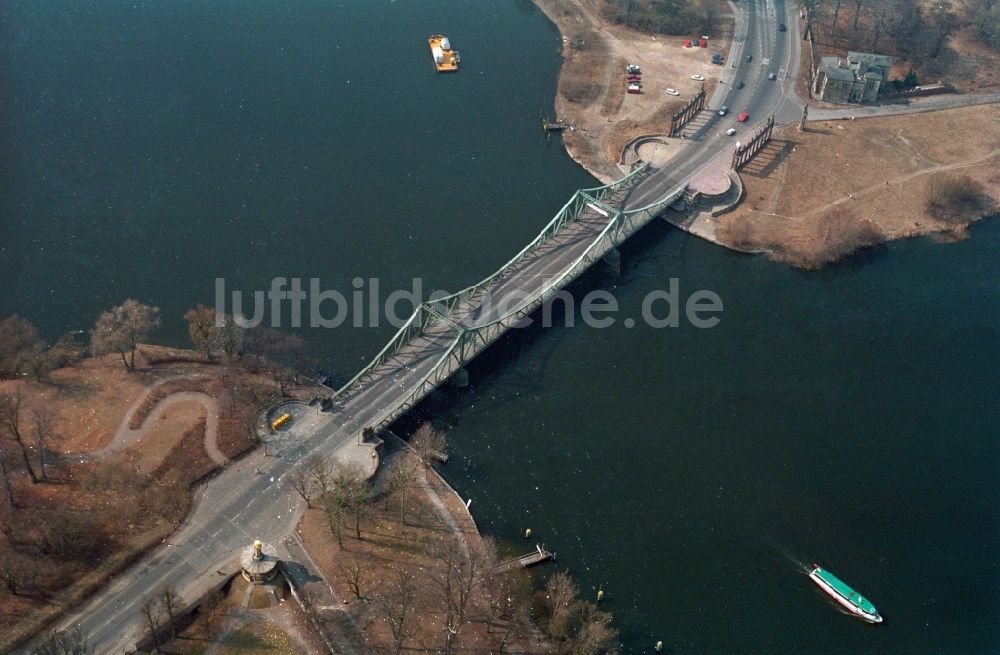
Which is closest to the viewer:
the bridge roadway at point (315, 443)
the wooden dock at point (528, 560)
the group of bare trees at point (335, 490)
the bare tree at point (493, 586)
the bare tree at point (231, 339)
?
the bridge roadway at point (315, 443)

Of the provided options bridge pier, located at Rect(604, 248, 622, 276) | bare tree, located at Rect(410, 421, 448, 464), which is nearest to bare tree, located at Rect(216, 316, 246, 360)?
bare tree, located at Rect(410, 421, 448, 464)

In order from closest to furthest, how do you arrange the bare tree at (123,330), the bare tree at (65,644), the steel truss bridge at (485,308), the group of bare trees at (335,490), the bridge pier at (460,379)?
the bare tree at (65,644) → the group of bare trees at (335,490) → the bare tree at (123,330) → the steel truss bridge at (485,308) → the bridge pier at (460,379)

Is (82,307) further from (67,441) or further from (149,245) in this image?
(67,441)

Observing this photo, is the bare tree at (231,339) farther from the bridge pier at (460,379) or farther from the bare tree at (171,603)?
the bare tree at (171,603)

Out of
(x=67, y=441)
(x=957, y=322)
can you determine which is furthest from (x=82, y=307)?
(x=957, y=322)

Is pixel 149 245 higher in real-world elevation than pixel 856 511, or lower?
higher

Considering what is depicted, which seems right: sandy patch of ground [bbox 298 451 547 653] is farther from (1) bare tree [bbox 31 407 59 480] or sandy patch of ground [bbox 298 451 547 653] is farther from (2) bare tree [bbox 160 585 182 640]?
(1) bare tree [bbox 31 407 59 480]

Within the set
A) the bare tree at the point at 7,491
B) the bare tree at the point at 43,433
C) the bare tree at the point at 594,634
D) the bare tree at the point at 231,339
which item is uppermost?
the bare tree at the point at 231,339

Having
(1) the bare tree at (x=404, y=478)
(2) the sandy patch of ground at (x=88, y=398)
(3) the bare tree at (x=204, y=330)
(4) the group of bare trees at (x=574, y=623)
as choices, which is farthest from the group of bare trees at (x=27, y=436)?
(4) the group of bare trees at (x=574, y=623)

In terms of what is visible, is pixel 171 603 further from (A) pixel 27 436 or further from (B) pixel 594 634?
(B) pixel 594 634
